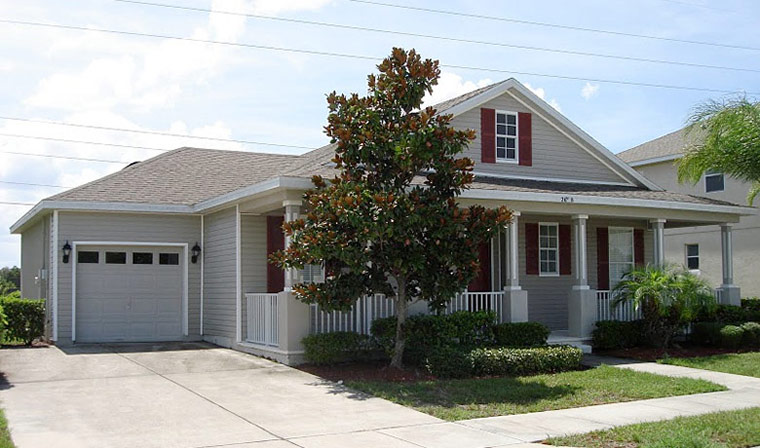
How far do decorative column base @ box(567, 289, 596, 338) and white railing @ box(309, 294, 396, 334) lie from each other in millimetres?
4271

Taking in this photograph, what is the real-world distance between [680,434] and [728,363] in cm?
803

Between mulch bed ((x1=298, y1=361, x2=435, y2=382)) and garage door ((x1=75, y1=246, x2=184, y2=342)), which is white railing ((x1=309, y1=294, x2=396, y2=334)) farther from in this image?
garage door ((x1=75, y1=246, x2=184, y2=342))

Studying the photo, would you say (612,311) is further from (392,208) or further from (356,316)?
(392,208)

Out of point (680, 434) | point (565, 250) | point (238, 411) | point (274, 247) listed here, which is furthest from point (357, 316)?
point (680, 434)

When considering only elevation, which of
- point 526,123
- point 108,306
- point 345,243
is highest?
point 526,123

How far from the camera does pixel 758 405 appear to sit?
11.3m

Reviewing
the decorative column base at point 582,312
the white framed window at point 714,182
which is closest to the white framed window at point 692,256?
the white framed window at point 714,182

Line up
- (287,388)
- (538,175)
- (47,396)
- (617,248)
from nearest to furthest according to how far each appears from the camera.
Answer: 1. (47,396)
2. (287,388)
3. (538,175)
4. (617,248)

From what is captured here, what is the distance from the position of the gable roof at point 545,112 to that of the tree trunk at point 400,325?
5.54 meters

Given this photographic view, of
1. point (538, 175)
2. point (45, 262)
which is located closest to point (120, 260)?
point (45, 262)

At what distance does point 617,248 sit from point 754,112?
467cm

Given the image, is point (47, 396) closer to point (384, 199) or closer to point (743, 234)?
point (384, 199)

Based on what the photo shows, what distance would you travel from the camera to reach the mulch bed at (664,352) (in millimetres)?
16297

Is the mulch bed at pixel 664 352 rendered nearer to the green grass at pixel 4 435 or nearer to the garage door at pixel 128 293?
the garage door at pixel 128 293
